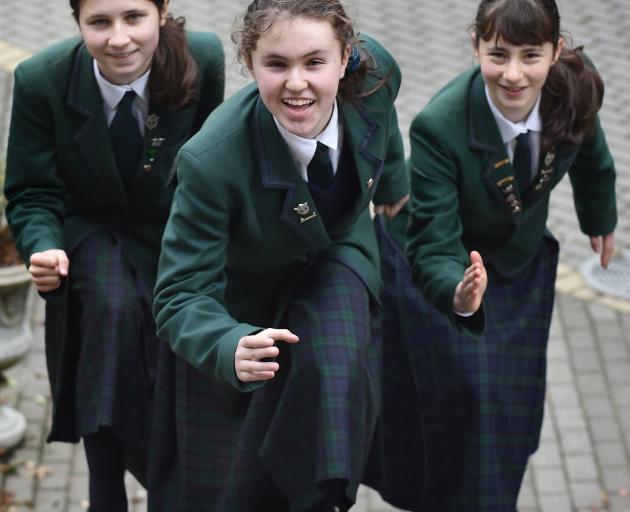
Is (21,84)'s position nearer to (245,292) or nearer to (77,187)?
(77,187)

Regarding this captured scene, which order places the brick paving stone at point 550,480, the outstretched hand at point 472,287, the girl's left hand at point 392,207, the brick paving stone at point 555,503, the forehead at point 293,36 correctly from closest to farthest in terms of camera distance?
the forehead at point 293,36 → the outstretched hand at point 472,287 → the girl's left hand at point 392,207 → the brick paving stone at point 555,503 → the brick paving stone at point 550,480

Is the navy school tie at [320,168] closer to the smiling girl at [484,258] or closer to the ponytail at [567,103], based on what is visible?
the smiling girl at [484,258]

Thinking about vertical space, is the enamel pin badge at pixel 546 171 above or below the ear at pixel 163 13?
below

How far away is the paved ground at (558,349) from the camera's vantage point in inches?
220

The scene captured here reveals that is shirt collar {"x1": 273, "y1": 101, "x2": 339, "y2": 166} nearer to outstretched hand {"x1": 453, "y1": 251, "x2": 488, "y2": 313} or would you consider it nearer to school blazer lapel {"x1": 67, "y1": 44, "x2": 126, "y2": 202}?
outstretched hand {"x1": 453, "y1": 251, "x2": 488, "y2": 313}

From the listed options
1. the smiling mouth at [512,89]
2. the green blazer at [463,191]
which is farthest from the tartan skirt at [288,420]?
the smiling mouth at [512,89]

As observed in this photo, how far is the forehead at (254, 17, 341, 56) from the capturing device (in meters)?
3.69

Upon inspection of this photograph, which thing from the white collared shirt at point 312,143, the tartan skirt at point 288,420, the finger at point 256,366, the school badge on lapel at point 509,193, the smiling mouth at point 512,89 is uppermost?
the white collared shirt at point 312,143

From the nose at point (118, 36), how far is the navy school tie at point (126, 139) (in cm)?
21

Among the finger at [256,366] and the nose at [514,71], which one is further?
the nose at [514,71]

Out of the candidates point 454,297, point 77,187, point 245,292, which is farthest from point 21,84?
point 454,297

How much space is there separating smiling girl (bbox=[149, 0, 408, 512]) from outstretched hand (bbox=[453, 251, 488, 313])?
0.26 metres

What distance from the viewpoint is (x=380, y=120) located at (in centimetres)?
420

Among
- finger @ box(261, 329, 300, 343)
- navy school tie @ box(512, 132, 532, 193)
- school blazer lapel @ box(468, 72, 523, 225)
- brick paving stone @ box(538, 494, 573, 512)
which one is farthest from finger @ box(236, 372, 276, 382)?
brick paving stone @ box(538, 494, 573, 512)
